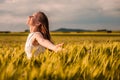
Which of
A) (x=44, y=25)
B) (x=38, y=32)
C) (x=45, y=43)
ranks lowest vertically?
(x=45, y=43)

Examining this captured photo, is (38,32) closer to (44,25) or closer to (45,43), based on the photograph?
(44,25)

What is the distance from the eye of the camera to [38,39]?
5422 millimetres

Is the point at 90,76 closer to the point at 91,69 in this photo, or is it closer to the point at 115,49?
the point at 91,69

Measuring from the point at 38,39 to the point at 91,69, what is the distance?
2.38 meters

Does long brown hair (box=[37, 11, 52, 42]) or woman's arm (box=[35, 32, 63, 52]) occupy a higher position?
long brown hair (box=[37, 11, 52, 42])

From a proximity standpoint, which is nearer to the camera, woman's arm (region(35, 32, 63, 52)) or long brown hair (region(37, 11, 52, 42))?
woman's arm (region(35, 32, 63, 52))

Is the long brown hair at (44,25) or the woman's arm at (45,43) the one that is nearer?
the woman's arm at (45,43)

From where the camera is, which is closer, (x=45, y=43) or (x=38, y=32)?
(x=45, y=43)

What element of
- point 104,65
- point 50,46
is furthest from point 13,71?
point 50,46

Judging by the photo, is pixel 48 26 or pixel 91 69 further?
pixel 48 26

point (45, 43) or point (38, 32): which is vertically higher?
point (38, 32)

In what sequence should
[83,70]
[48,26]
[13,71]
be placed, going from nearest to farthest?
[13,71] < [83,70] < [48,26]

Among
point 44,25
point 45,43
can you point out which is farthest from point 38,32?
point 45,43

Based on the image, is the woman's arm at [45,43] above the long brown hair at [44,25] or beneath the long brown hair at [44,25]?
beneath
